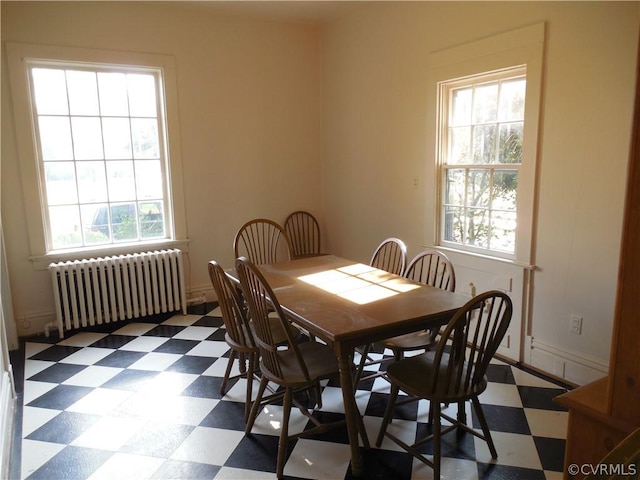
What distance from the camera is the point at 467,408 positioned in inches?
104

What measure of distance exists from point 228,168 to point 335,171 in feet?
3.61

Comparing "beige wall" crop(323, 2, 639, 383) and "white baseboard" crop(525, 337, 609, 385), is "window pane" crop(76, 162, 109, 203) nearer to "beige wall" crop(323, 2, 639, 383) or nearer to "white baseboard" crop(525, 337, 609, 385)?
"beige wall" crop(323, 2, 639, 383)

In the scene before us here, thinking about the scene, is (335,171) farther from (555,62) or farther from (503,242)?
(555,62)

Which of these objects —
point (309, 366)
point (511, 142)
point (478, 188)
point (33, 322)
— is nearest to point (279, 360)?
point (309, 366)

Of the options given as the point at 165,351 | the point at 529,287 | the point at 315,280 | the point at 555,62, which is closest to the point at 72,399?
the point at 165,351

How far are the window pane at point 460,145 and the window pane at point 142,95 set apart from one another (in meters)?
2.61

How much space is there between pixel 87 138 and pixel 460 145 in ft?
10.1

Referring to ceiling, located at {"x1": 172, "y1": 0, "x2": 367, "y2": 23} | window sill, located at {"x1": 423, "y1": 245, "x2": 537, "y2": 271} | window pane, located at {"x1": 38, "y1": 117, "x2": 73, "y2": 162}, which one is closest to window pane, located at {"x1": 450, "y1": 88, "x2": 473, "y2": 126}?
window sill, located at {"x1": 423, "y1": 245, "x2": 537, "y2": 271}

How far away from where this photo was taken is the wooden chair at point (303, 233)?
489cm

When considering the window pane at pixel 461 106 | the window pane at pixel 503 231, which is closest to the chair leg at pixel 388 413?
the window pane at pixel 503 231

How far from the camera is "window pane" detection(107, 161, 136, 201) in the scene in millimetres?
4051

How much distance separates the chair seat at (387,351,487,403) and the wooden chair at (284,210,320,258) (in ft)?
8.90

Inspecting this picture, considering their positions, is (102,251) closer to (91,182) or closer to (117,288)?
(117,288)

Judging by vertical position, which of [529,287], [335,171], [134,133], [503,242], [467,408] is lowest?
[467,408]
